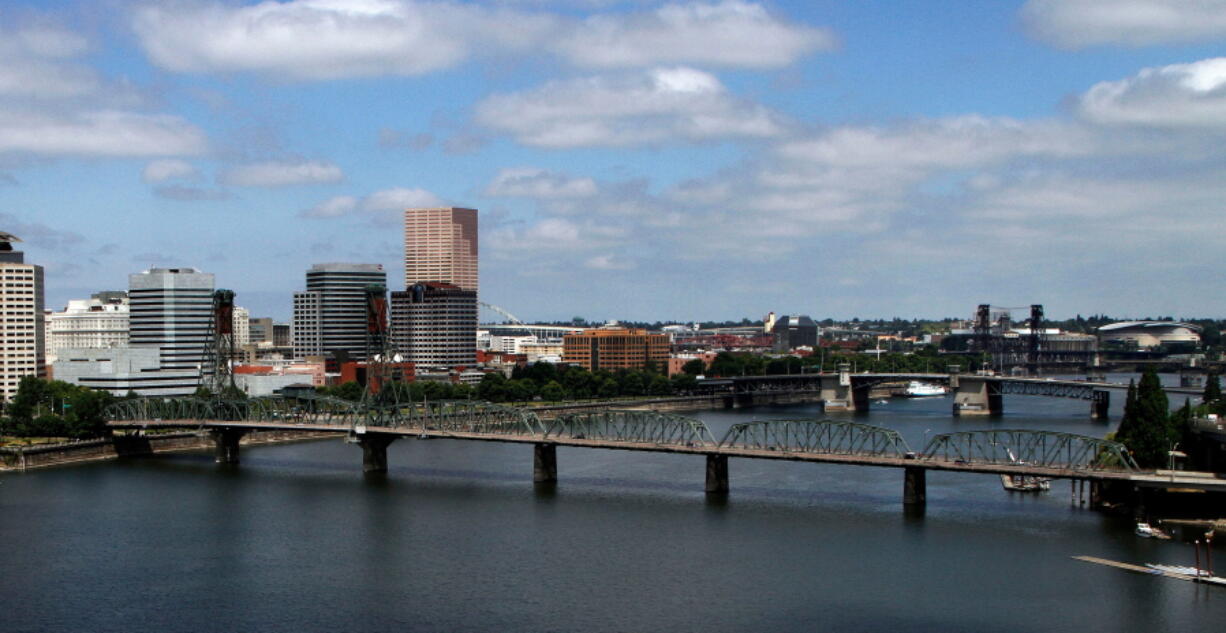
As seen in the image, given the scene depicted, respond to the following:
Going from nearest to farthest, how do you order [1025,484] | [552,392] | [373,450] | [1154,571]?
1. [1154,571]
2. [1025,484]
3. [373,450]
4. [552,392]

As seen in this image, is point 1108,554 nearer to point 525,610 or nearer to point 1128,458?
point 1128,458

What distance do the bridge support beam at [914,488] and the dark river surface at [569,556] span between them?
119 centimetres

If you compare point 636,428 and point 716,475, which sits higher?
point 636,428

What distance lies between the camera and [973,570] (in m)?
37.8

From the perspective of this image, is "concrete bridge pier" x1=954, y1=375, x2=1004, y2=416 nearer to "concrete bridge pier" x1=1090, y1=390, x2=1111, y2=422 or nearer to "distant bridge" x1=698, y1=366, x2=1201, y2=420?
"distant bridge" x1=698, y1=366, x2=1201, y2=420

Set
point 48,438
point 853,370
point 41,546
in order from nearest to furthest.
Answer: point 41,546 → point 48,438 → point 853,370

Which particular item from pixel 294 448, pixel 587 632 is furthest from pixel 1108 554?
pixel 294 448

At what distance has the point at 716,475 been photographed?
52344 millimetres

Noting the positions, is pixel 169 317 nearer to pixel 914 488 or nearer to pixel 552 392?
pixel 552 392

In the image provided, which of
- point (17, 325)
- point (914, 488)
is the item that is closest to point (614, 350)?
point (17, 325)

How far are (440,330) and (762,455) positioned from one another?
98.5 metres

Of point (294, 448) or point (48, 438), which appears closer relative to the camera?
point (48, 438)

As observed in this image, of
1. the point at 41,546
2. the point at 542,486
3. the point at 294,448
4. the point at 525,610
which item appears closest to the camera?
the point at 525,610

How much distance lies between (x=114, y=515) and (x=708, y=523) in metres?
22.8
